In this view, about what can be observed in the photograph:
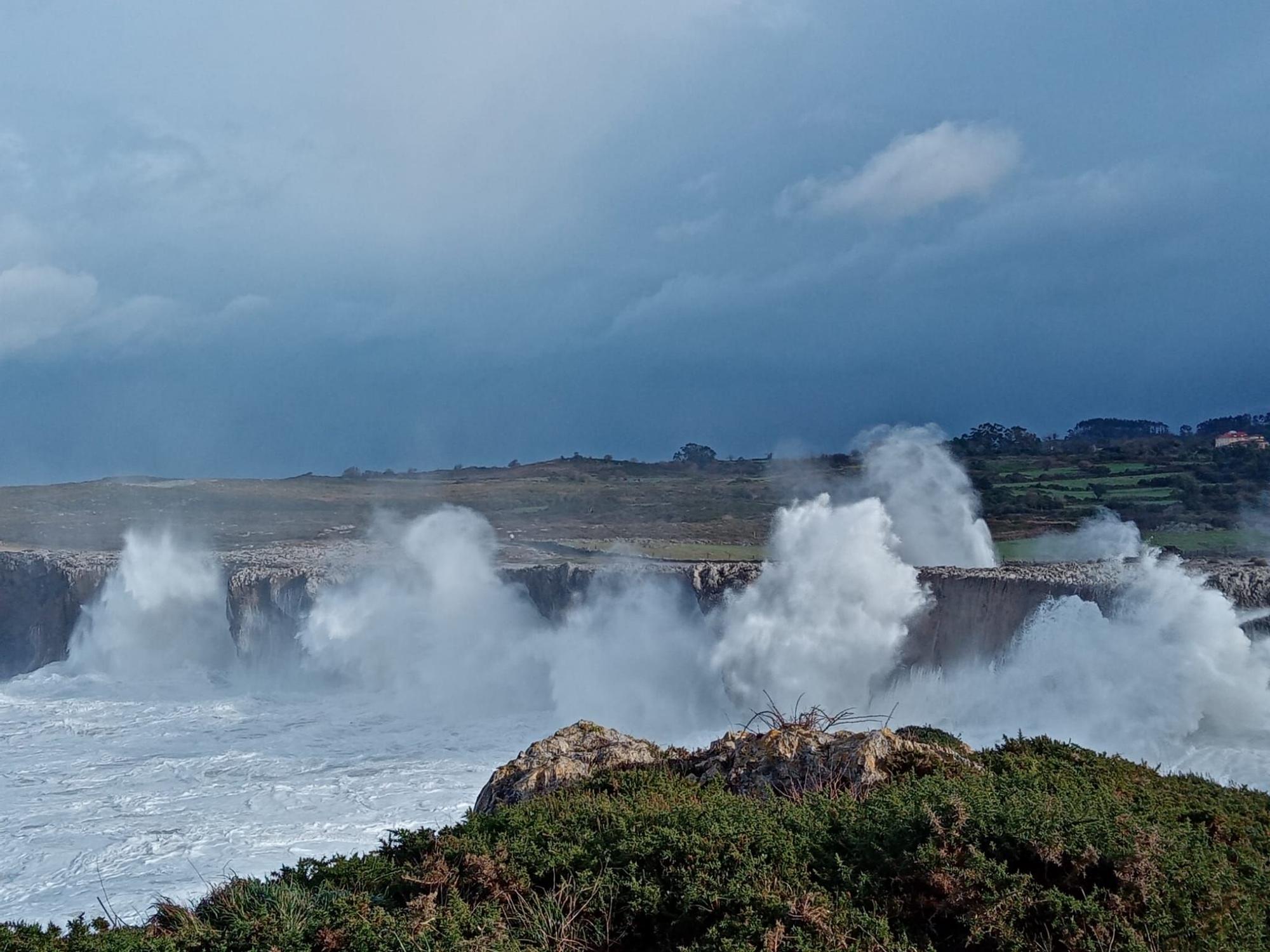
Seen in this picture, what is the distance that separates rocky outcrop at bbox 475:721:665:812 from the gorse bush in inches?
54.8

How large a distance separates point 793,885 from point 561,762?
123 inches

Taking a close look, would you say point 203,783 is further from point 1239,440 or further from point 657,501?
point 1239,440

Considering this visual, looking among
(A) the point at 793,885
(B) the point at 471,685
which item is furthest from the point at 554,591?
(A) the point at 793,885

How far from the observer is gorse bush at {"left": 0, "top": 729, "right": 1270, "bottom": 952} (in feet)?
15.4

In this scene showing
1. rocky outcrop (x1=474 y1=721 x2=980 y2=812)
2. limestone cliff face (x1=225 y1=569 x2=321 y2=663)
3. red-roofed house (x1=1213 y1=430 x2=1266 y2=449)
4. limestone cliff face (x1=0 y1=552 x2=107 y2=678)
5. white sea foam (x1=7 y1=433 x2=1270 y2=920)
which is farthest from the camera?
red-roofed house (x1=1213 y1=430 x2=1266 y2=449)

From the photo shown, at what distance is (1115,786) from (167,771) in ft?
53.3

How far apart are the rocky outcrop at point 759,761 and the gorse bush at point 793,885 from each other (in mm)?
791

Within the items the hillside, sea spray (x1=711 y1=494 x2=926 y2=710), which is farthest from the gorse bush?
the hillside

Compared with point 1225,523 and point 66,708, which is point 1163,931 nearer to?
point 66,708

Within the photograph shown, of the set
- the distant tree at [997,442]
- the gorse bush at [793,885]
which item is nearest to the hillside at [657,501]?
the distant tree at [997,442]

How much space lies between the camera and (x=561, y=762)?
25.7ft

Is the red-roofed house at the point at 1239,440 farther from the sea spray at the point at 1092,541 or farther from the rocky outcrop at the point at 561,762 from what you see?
the rocky outcrop at the point at 561,762

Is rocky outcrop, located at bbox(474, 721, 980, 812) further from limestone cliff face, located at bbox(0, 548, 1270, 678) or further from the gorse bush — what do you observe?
limestone cliff face, located at bbox(0, 548, 1270, 678)

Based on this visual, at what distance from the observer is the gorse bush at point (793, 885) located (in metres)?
4.70
